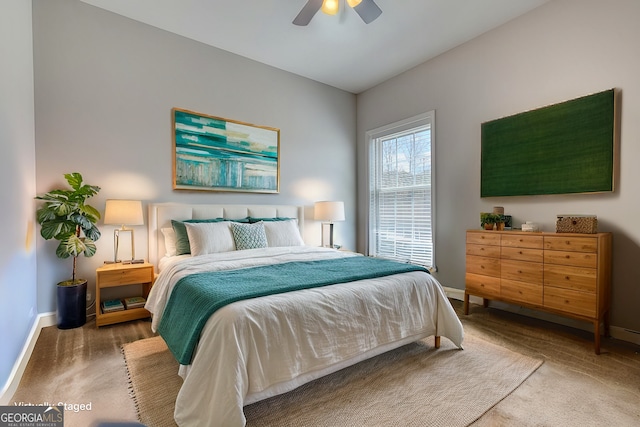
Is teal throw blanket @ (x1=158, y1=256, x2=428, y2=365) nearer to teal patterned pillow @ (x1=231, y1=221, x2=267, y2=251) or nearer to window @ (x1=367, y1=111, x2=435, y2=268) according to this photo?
teal patterned pillow @ (x1=231, y1=221, x2=267, y2=251)

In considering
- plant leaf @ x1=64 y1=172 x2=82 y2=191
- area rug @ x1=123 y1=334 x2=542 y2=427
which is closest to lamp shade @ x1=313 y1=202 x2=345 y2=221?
area rug @ x1=123 y1=334 x2=542 y2=427

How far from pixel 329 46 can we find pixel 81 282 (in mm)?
3743

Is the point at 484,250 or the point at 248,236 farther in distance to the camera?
the point at 248,236

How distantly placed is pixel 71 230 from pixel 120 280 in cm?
62

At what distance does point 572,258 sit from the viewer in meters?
2.44

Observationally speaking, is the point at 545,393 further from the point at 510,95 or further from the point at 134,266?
the point at 134,266

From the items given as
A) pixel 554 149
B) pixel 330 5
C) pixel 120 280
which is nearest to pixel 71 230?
pixel 120 280

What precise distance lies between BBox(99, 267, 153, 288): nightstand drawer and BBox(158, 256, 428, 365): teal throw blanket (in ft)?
3.07

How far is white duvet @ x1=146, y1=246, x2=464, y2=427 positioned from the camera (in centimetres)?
145

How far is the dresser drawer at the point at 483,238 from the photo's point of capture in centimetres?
296

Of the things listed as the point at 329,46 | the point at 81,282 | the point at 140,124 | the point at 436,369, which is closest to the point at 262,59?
the point at 329,46

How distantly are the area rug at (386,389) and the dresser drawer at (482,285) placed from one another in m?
0.73

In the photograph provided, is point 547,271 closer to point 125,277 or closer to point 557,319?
point 557,319

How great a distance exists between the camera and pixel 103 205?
3.07 meters
